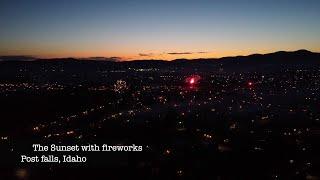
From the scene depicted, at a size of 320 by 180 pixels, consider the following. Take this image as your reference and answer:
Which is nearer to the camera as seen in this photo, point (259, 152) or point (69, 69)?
point (259, 152)

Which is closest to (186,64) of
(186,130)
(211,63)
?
(211,63)

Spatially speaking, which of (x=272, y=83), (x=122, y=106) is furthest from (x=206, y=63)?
(x=122, y=106)

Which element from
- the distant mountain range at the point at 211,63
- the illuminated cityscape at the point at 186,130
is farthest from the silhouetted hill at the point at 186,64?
the illuminated cityscape at the point at 186,130

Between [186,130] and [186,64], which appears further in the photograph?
[186,64]

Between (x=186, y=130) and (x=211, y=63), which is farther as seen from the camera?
(x=211, y=63)

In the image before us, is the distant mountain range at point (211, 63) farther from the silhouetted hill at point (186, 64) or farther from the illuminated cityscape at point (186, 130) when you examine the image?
the illuminated cityscape at point (186, 130)

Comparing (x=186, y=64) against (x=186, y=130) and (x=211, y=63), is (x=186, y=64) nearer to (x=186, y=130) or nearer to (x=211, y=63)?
(x=211, y=63)

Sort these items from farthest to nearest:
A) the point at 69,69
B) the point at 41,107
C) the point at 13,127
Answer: the point at 69,69 → the point at 41,107 → the point at 13,127

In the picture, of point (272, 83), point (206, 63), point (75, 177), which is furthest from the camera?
point (206, 63)

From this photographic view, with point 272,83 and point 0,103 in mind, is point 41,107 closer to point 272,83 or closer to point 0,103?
point 0,103

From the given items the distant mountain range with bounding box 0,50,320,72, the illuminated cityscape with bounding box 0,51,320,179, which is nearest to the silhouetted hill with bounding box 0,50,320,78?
the distant mountain range with bounding box 0,50,320,72
